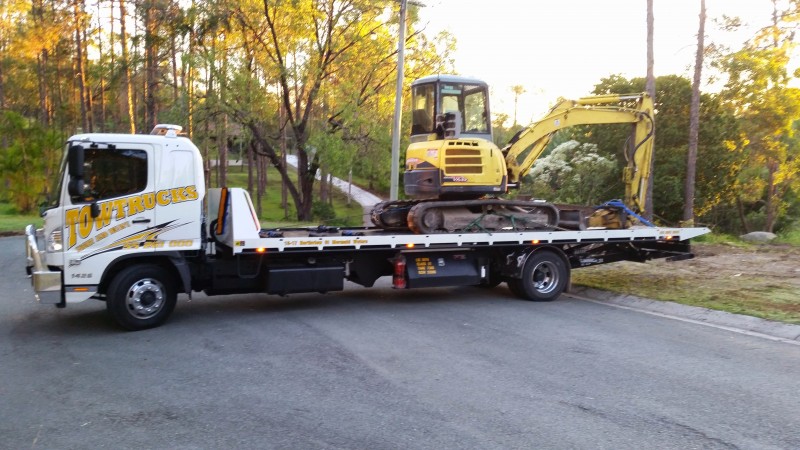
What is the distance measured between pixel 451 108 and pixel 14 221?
83.5ft

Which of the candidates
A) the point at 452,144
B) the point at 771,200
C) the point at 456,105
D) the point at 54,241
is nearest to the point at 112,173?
the point at 54,241

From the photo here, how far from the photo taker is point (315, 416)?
5199mm

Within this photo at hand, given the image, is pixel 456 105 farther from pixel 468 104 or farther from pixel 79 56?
pixel 79 56

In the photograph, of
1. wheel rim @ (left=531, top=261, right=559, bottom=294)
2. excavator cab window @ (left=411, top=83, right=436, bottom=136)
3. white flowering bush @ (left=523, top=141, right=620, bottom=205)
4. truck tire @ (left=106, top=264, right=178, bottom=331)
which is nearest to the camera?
truck tire @ (left=106, top=264, right=178, bottom=331)

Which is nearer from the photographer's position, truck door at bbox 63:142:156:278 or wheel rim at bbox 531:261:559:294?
truck door at bbox 63:142:156:278

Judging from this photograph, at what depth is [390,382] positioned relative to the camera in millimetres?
6113

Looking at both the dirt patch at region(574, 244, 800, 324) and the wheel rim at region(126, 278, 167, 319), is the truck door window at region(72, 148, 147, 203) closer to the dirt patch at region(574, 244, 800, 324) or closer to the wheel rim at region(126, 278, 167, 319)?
the wheel rim at region(126, 278, 167, 319)

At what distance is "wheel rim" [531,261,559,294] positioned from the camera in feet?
36.1

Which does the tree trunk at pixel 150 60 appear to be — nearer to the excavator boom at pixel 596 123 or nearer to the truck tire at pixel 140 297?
the excavator boom at pixel 596 123

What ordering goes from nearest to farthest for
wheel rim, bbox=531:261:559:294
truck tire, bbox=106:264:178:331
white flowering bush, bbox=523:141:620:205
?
truck tire, bbox=106:264:178:331
wheel rim, bbox=531:261:559:294
white flowering bush, bbox=523:141:620:205

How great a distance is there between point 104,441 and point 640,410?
440 centimetres

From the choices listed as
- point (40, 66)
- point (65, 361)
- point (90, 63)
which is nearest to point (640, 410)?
point (65, 361)

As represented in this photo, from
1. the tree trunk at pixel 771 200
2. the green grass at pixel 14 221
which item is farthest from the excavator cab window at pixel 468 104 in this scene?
the tree trunk at pixel 771 200

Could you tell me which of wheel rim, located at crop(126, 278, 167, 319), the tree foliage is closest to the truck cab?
wheel rim, located at crop(126, 278, 167, 319)
